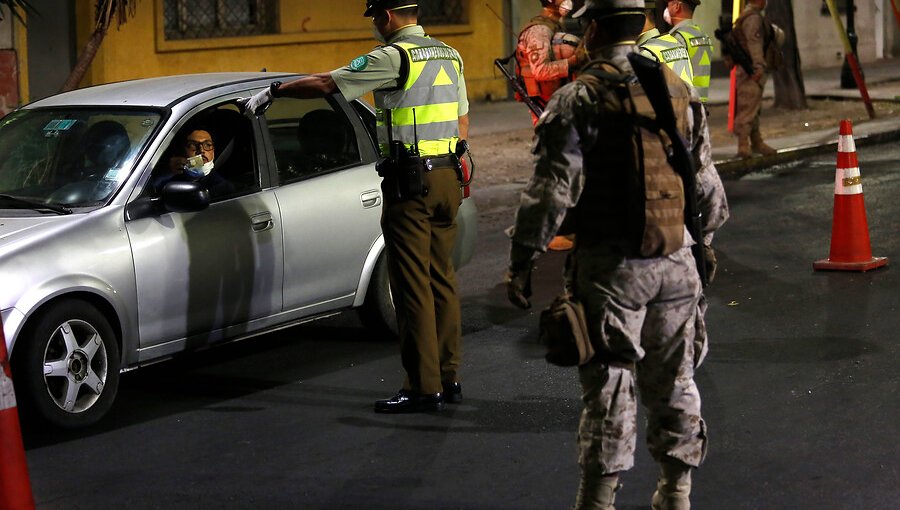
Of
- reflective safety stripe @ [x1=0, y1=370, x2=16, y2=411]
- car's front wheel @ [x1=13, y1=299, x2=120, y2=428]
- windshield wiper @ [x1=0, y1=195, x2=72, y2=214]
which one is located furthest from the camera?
windshield wiper @ [x1=0, y1=195, x2=72, y2=214]

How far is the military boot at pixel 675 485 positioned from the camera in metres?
4.88

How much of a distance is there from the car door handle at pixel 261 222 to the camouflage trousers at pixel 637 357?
112 inches

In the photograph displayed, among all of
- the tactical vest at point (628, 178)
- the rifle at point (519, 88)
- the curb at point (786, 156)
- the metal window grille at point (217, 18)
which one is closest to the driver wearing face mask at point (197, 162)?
the tactical vest at point (628, 178)

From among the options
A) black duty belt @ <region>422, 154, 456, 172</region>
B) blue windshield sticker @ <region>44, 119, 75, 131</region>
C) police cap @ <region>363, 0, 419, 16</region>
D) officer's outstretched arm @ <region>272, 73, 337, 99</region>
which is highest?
police cap @ <region>363, 0, 419, 16</region>

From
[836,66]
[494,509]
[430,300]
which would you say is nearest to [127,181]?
[430,300]

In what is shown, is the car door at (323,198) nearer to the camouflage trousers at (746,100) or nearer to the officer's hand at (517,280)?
the officer's hand at (517,280)

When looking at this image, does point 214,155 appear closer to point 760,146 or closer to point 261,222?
point 261,222

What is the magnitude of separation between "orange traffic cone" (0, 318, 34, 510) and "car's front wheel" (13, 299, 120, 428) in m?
1.88

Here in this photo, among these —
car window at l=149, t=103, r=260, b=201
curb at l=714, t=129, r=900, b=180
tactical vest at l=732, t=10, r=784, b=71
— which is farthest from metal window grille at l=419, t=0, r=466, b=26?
car window at l=149, t=103, r=260, b=201

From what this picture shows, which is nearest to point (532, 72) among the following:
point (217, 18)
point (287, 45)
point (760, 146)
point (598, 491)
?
point (760, 146)

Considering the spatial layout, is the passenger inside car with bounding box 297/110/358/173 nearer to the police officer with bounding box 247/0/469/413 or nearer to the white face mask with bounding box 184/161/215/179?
the white face mask with bounding box 184/161/215/179

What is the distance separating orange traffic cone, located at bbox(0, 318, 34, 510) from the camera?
14.6 ft

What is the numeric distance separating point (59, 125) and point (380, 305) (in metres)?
1.95

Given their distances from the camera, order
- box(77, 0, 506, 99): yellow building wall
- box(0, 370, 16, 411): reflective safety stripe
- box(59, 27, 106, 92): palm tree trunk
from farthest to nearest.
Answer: box(77, 0, 506, 99): yellow building wall
box(59, 27, 106, 92): palm tree trunk
box(0, 370, 16, 411): reflective safety stripe
